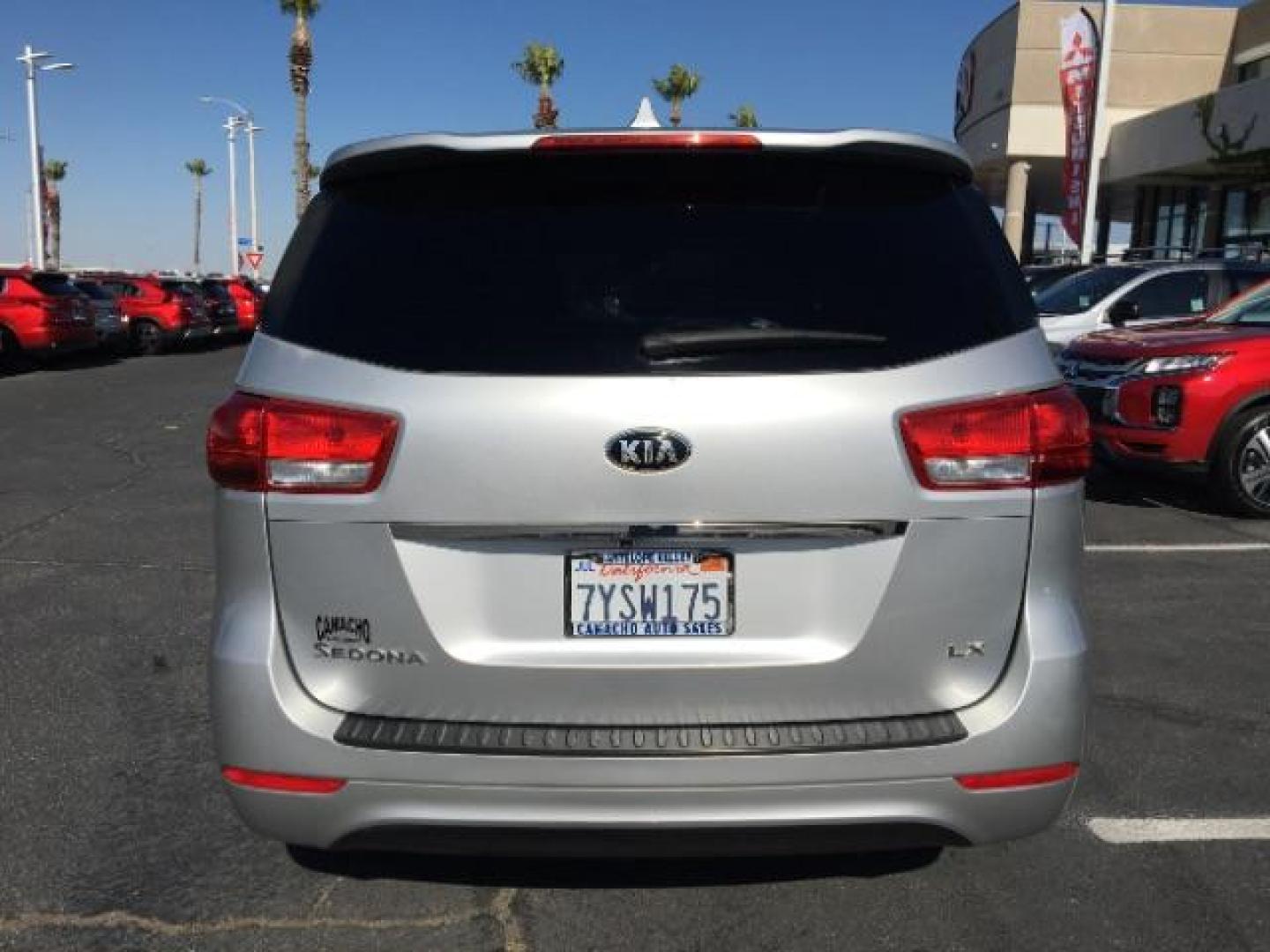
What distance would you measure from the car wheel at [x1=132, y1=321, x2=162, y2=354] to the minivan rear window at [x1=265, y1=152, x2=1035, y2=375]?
2380 cm

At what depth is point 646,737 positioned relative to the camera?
2377mm

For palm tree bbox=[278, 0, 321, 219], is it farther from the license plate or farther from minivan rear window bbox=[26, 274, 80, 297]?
the license plate

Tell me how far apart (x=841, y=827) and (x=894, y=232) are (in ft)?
4.23

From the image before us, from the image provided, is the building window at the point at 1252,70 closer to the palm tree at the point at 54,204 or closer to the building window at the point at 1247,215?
the building window at the point at 1247,215

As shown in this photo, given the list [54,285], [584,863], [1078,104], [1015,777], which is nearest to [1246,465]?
[1015,777]

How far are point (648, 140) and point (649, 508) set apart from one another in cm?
83

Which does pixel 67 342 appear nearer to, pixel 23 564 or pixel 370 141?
pixel 23 564

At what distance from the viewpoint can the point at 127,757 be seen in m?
3.85

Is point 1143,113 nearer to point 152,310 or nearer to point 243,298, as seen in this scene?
point 243,298

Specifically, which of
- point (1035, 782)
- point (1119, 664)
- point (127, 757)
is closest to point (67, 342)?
point (127, 757)

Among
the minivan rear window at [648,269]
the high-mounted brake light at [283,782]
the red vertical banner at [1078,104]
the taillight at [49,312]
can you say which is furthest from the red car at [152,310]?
the high-mounted brake light at [283,782]

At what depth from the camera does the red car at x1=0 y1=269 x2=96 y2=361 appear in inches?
724

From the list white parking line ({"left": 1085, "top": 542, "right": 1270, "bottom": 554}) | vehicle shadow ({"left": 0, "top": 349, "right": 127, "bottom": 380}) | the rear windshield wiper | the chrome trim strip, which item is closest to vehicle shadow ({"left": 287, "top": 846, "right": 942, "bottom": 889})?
the chrome trim strip

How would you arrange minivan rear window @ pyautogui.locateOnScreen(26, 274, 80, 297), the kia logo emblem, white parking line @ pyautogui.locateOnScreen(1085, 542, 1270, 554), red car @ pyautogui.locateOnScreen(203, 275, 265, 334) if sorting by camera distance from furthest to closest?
red car @ pyautogui.locateOnScreen(203, 275, 265, 334), minivan rear window @ pyautogui.locateOnScreen(26, 274, 80, 297), white parking line @ pyautogui.locateOnScreen(1085, 542, 1270, 554), the kia logo emblem
